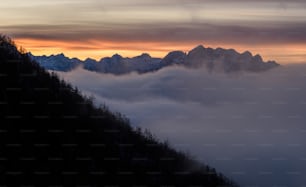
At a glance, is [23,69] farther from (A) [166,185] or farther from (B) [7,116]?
(A) [166,185]

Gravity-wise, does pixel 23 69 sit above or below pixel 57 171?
above

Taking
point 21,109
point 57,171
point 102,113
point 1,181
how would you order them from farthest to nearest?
1. point 102,113
2. point 21,109
3. point 57,171
4. point 1,181

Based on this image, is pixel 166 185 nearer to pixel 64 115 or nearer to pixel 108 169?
pixel 108 169

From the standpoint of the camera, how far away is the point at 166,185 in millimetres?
12164

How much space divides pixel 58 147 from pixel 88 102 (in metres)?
2.05

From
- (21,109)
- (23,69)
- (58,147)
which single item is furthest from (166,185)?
(23,69)

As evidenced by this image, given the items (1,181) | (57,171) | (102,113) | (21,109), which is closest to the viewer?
(1,181)

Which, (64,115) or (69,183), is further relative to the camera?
(64,115)

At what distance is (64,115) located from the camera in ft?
41.4

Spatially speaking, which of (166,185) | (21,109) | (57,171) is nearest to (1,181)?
(57,171)

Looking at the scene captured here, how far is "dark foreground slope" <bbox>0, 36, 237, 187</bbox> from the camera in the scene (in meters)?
10.8

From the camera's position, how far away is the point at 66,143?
11797 millimetres

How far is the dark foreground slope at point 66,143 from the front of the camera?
10.8 meters

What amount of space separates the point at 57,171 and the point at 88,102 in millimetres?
2745
